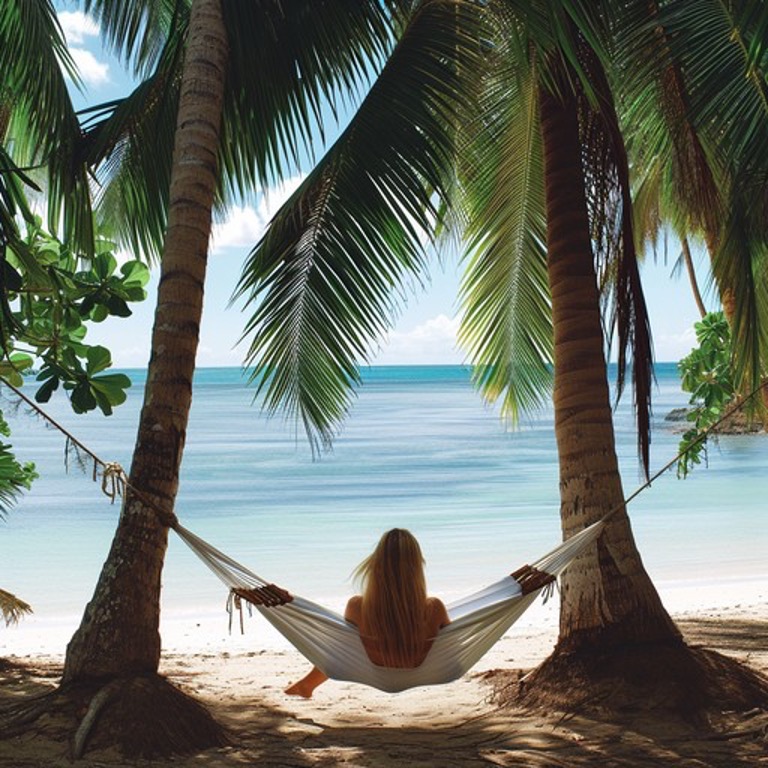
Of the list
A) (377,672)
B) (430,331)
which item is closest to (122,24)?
(377,672)

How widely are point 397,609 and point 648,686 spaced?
2.64ft

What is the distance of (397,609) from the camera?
9.82 ft

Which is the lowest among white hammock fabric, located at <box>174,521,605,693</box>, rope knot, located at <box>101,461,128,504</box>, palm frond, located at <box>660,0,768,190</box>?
white hammock fabric, located at <box>174,521,605,693</box>

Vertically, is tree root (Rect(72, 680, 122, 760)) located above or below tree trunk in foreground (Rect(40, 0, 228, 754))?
below

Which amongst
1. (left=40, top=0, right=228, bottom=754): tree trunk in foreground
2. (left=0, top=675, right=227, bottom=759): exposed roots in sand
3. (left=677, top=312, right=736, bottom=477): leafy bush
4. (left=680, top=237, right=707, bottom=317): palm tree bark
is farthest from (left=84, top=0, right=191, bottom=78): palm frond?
(left=680, top=237, right=707, bottom=317): palm tree bark

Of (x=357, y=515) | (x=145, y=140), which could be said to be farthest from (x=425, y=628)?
(x=357, y=515)

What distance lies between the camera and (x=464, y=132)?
468 centimetres

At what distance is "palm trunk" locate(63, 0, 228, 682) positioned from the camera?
2.88m

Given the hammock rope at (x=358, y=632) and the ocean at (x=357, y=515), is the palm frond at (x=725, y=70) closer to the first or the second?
the hammock rope at (x=358, y=632)

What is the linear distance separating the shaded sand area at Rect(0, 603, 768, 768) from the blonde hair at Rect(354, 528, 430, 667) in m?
0.26

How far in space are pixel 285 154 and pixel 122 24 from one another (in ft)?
4.55

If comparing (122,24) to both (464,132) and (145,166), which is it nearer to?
(145,166)

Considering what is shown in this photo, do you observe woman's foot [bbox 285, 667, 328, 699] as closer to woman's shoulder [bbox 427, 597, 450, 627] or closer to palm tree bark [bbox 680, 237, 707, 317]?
woman's shoulder [bbox 427, 597, 450, 627]

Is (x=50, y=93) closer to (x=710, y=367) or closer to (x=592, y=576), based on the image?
(x=592, y=576)
